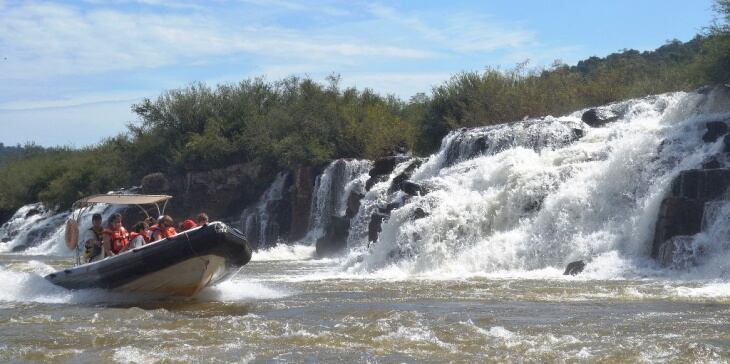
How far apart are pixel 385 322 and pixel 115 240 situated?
210 inches

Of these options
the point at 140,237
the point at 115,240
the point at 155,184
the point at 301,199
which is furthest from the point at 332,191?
the point at 140,237

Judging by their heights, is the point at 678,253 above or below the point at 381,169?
below

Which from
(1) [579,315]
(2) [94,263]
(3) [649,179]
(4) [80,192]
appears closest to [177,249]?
A: (2) [94,263]

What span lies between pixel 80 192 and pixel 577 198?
33.1 metres

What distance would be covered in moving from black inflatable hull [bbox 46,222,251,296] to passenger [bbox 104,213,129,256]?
0.51 m

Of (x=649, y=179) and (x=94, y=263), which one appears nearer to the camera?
(x=94, y=263)

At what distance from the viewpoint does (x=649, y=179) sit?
19.3 metres

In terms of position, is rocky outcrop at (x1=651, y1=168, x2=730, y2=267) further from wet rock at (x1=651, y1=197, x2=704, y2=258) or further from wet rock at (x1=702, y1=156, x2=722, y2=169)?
wet rock at (x1=702, y1=156, x2=722, y2=169)

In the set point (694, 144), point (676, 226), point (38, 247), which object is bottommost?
point (38, 247)

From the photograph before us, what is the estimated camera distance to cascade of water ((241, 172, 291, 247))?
35.0 meters

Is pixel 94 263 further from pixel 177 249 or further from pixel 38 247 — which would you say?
pixel 38 247

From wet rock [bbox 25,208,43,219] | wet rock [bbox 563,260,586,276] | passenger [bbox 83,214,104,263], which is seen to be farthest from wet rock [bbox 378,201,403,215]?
wet rock [bbox 25,208,43,219]

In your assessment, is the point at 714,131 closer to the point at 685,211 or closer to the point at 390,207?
the point at 685,211

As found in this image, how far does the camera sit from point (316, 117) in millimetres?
40031
